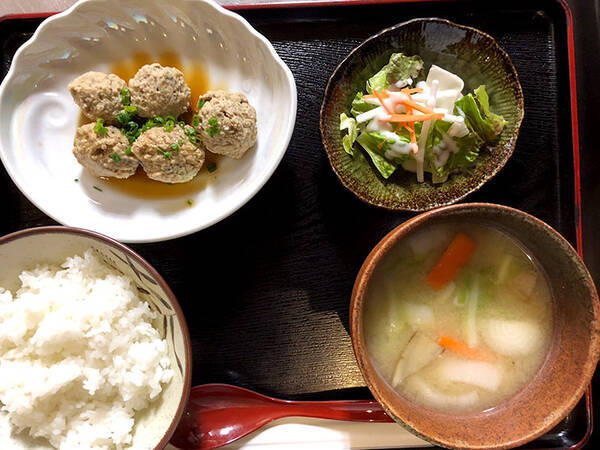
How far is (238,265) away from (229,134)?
0.50 meters

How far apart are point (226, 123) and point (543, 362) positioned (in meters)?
1.32

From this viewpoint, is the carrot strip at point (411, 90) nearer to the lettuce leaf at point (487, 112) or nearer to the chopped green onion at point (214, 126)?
the lettuce leaf at point (487, 112)

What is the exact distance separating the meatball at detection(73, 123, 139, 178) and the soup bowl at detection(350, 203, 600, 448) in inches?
36.3

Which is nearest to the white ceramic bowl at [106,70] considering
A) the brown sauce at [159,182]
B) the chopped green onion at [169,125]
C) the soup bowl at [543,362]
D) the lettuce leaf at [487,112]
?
the brown sauce at [159,182]

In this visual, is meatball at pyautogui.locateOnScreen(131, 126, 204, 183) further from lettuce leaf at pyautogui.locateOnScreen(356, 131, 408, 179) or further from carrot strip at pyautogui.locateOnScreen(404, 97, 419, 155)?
carrot strip at pyautogui.locateOnScreen(404, 97, 419, 155)

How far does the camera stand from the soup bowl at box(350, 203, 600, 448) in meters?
1.49

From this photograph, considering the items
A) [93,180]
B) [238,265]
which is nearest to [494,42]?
[238,265]

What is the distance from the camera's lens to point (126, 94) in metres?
1.83

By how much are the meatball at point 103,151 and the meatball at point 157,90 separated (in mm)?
140

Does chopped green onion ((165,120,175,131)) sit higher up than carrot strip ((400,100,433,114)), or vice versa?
carrot strip ((400,100,433,114))

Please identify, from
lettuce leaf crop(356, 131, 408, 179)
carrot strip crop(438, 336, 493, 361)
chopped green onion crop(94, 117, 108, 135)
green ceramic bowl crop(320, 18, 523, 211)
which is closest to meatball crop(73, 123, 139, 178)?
chopped green onion crop(94, 117, 108, 135)

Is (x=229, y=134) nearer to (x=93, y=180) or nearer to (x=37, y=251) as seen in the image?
(x=93, y=180)

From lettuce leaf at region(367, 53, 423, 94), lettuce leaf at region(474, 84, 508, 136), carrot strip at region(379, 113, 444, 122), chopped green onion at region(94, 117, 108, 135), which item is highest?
lettuce leaf at region(367, 53, 423, 94)

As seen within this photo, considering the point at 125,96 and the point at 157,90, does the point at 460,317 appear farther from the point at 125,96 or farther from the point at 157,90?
the point at 125,96
